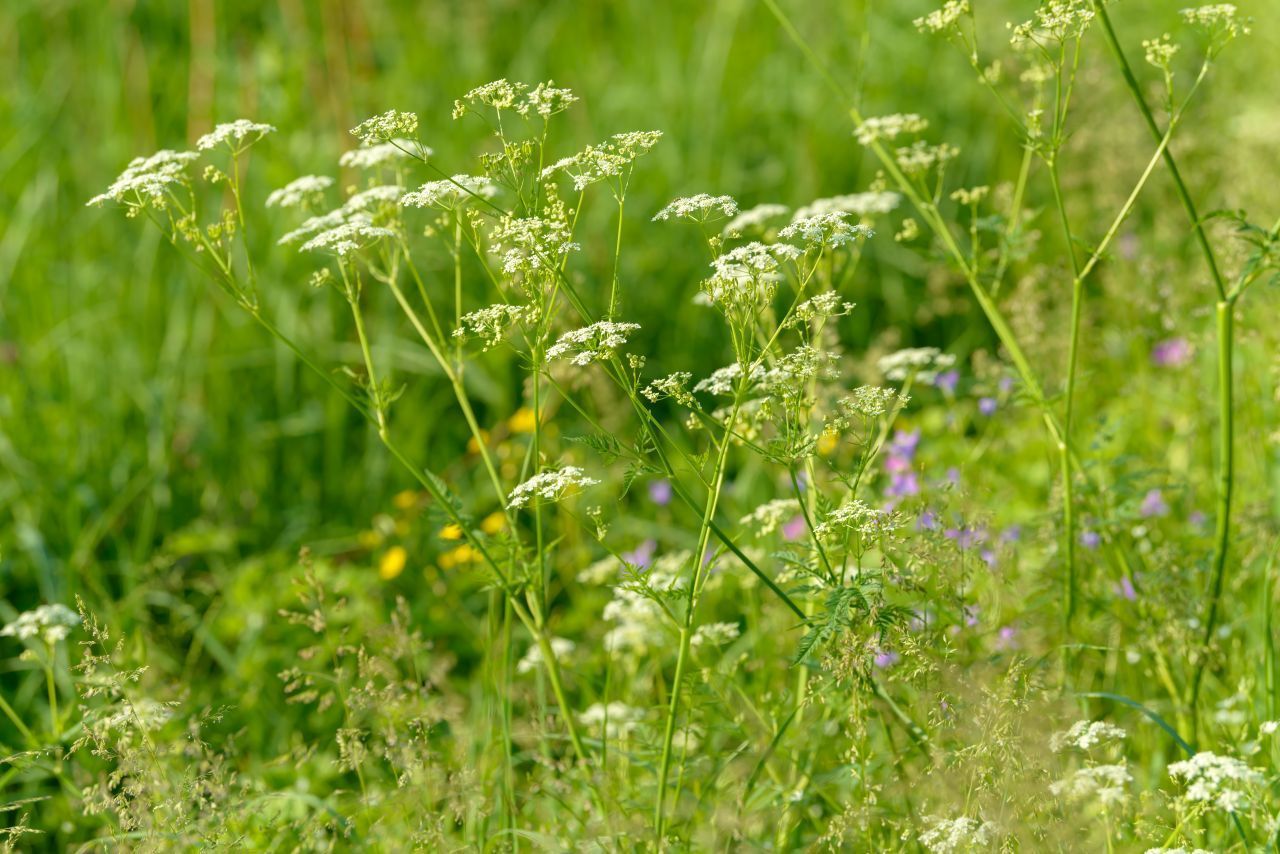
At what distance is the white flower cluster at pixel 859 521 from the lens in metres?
1.87

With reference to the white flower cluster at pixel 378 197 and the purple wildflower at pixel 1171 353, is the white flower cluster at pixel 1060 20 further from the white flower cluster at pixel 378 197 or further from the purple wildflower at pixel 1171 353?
the purple wildflower at pixel 1171 353

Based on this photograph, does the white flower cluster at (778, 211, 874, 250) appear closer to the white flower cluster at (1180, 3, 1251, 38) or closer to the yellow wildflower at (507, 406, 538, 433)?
the white flower cluster at (1180, 3, 1251, 38)

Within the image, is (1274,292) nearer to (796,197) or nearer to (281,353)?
(796,197)

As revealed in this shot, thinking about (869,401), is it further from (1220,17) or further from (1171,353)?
(1171,353)

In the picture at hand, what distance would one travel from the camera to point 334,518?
4051mm

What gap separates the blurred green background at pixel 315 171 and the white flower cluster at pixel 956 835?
1.23 m

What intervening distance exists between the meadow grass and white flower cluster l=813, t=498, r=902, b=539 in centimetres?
1

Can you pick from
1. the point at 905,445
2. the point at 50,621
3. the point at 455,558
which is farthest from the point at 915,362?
the point at 50,621

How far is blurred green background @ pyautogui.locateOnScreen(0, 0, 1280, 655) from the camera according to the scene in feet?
12.7

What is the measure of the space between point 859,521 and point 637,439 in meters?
0.35

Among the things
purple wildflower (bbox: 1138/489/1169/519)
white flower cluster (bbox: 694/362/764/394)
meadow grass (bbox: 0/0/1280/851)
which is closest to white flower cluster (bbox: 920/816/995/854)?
meadow grass (bbox: 0/0/1280/851)

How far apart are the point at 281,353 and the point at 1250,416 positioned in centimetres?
278

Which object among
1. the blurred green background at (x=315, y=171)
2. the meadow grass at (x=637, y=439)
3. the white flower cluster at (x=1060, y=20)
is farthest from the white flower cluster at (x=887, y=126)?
the white flower cluster at (x=1060, y=20)

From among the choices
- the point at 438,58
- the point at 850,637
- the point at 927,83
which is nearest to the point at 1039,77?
the point at 850,637
